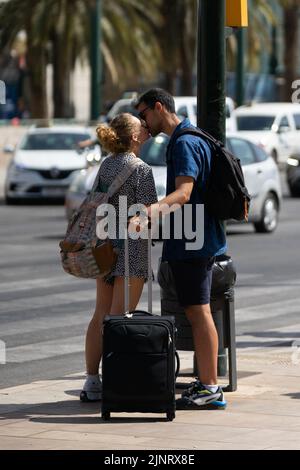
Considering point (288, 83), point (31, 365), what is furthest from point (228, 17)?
point (288, 83)

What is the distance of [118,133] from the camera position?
349 inches

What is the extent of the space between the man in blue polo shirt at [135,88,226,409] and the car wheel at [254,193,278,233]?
1414 cm

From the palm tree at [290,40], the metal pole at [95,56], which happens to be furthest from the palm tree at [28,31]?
the palm tree at [290,40]

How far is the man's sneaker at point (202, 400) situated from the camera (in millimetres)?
8617

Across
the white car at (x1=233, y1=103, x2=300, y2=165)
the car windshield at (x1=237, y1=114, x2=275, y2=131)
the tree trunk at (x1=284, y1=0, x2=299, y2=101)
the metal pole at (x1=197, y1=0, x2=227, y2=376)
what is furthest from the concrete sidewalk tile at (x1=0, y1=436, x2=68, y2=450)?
the tree trunk at (x1=284, y1=0, x2=299, y2=101)

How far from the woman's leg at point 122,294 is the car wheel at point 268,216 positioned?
13.9 meters

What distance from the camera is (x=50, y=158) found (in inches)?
1139

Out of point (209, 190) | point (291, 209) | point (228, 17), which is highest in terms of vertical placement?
point (228, 17)

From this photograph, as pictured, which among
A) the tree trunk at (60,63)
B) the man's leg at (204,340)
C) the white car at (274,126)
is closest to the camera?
the man's leg at (204,340)

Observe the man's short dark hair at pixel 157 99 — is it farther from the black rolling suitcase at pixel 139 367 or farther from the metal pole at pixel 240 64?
the metal pole at pixel 240 64

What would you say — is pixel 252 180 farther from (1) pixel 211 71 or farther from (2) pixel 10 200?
(1) pixel 211 71

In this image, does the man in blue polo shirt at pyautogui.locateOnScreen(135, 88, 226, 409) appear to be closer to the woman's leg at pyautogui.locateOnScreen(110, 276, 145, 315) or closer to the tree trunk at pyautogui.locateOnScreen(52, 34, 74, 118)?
the woman's leg at pyautogui.locateOnScreen(110, 276, 145, 315)

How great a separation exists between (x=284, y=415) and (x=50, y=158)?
2091 cm
